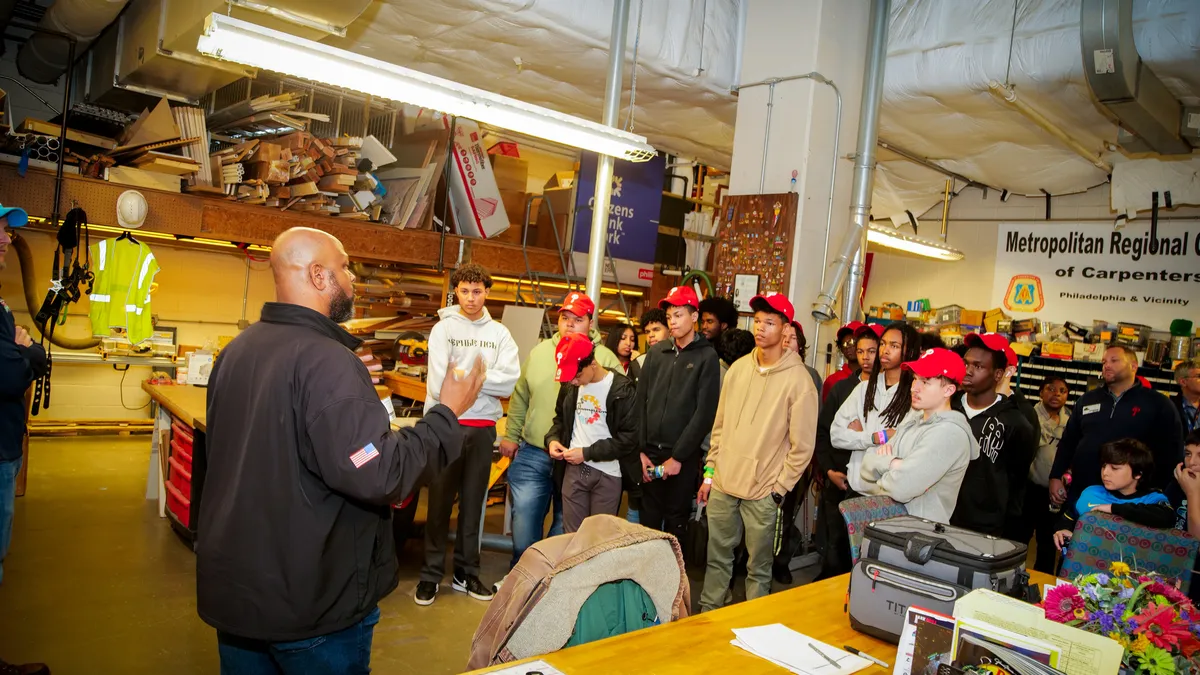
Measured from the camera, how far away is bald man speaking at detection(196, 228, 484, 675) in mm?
2020

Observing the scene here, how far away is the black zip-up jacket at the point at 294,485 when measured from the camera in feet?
6.58

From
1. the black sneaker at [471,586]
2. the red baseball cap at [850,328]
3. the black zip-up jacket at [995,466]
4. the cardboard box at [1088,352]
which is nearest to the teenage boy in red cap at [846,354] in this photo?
the red baseball cap at [850,328]

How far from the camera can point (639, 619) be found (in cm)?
230

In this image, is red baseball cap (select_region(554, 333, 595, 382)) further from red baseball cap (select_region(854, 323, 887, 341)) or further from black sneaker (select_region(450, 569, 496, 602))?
red baseball cap (select_region(854, 323, 887, 341))

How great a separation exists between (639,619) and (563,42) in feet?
14.8

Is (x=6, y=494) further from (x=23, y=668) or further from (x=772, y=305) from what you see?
(x=772, y=305)

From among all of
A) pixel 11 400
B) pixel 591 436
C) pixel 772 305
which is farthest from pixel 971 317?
pixel 11 400

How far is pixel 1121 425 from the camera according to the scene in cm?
471

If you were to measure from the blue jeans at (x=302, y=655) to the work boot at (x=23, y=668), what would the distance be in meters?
1.59

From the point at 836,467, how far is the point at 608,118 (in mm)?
2648

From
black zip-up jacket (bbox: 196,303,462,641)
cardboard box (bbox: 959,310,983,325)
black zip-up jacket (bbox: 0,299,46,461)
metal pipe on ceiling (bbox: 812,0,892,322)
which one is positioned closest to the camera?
black zip-up jacket (bbox: 196,303,462,641)

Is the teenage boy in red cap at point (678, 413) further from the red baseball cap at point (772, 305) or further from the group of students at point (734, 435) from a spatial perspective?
the red baseball cap at point (772, 305)

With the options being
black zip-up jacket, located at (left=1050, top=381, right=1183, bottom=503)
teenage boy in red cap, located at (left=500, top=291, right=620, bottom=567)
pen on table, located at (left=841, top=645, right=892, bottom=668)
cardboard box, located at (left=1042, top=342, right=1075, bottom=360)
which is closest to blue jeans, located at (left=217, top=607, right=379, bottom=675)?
pen on table, located at (left=841, top=645, right=892, bottom=668)

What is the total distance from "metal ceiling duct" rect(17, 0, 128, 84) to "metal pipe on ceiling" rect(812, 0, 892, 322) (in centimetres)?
507
